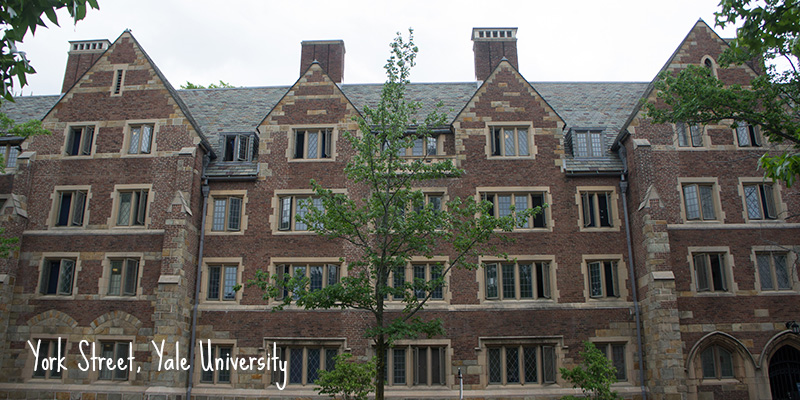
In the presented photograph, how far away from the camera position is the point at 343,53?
A: 1171 inches

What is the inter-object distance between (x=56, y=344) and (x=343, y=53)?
A: 18.0 meters

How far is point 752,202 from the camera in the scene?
21.4 m

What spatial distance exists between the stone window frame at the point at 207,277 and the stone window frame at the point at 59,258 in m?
4.48

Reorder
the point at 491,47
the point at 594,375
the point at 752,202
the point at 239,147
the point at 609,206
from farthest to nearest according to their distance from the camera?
the point at 491,47 → the point at 239,147 → the point at 609,206 → the point at 752,202 → the point at 594,375

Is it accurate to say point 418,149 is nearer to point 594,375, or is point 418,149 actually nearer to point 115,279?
point 594,375

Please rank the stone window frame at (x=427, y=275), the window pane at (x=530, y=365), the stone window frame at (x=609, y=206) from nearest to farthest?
the window pane at (x=530, y=365), the stone window frame at (x=427, y=275), the stone window frame at (x=609, y=206)

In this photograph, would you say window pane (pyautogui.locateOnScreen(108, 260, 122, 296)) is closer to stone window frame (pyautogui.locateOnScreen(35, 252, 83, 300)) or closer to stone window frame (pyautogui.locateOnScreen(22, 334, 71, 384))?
stone window frame (pyautogui.locateOnScreen(35, 252, 83, 300))

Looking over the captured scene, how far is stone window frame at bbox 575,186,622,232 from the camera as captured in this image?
858 inches

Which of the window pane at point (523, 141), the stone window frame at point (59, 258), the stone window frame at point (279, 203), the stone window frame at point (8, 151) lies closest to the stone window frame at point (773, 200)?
the window pane at point (523, 141)

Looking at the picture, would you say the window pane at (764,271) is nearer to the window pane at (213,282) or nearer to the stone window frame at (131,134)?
the window pane at (213,282)

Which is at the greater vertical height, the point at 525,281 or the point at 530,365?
the point at 525,281

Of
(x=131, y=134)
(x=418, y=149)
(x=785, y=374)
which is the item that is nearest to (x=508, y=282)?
(x=418, y=149)

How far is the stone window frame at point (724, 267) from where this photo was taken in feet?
66.6

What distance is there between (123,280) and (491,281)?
13415 millimetres
